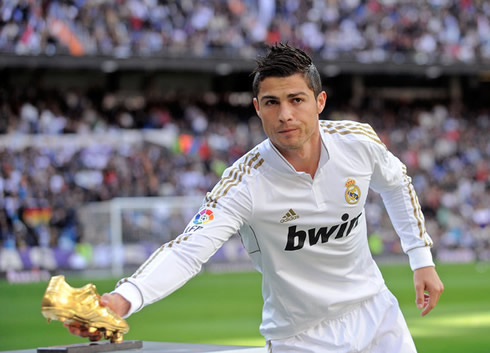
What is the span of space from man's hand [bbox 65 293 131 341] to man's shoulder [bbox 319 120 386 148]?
1.56m

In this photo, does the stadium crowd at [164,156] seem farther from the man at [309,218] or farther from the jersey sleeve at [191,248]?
the jersey sleeve at [191,248]

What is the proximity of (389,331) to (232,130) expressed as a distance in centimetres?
2709

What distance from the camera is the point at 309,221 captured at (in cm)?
423

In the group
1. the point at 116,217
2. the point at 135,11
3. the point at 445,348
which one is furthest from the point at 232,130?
the point at 445,348

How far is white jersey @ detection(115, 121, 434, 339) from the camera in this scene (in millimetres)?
4172

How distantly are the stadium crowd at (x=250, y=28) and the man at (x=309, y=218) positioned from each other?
24144 mm

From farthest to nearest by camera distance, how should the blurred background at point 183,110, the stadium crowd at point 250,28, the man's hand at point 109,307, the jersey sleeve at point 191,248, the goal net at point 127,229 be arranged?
the stadium crowd at point 250,28, the blurred background at point 183,110, the goal net at point 127,229, the jersey sleeve at point 191,248, the man's hand at point 109,307

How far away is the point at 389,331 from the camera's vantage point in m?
4.43

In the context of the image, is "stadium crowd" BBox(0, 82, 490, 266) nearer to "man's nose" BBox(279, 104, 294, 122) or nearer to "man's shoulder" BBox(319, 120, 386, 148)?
"man's shoulder" BBox(319, 120, 386, 148)

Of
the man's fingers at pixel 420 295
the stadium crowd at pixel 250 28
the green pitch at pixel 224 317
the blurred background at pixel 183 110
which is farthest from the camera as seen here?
the stadium crowd at pixel 250 28

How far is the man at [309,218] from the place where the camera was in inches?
157

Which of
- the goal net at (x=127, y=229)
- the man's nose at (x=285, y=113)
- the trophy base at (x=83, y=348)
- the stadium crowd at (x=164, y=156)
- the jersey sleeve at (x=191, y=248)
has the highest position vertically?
the stadium crowd at (x=164, y=156)

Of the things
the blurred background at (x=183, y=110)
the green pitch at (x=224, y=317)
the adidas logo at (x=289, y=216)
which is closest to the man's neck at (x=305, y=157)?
the adidas logo at (x=289, y=216)

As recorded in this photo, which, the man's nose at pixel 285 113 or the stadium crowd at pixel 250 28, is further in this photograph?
the stadium crowd at pixel 250 28
